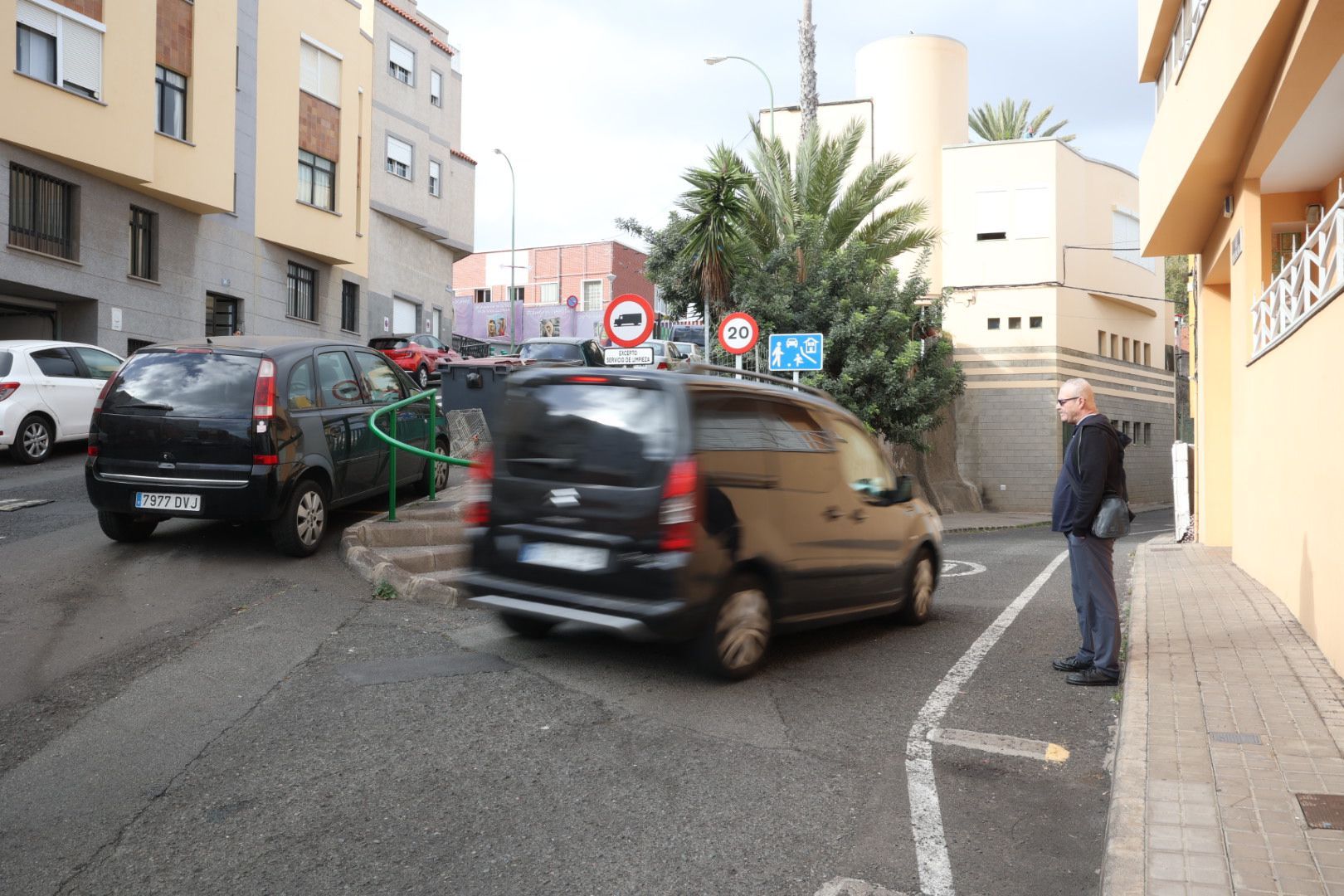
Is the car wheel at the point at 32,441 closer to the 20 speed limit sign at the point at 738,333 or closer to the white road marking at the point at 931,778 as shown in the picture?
the 20 speed limit sign at the point at 738,333

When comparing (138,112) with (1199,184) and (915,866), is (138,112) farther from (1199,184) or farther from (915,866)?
(915,866)

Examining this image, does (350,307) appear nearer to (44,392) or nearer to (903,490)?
(44,392)

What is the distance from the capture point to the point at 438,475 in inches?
492

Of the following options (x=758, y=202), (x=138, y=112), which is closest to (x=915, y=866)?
(x=758, y=202)

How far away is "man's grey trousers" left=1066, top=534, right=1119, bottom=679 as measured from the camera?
640cm

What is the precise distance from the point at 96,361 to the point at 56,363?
2.34 ft

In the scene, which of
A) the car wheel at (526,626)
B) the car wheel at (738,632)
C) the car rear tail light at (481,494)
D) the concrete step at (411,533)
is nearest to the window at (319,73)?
the concrete step at (411,533)

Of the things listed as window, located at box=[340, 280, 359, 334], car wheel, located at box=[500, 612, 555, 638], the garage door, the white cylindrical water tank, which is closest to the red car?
window, located at box=[340, 280, 359, 334]

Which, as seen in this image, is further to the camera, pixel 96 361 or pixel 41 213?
pixel 41 213

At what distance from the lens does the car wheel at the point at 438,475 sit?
11277 millimetres

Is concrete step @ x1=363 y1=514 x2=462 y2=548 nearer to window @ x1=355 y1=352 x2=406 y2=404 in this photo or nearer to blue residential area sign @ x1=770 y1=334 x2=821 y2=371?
window @ x1=355 y1=352 x2=406 y2=404

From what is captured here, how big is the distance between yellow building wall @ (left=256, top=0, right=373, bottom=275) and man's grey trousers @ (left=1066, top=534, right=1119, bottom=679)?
25946 mm

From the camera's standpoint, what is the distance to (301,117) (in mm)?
29453

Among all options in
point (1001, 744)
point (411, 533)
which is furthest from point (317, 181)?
Answer: point (1001, 744)
